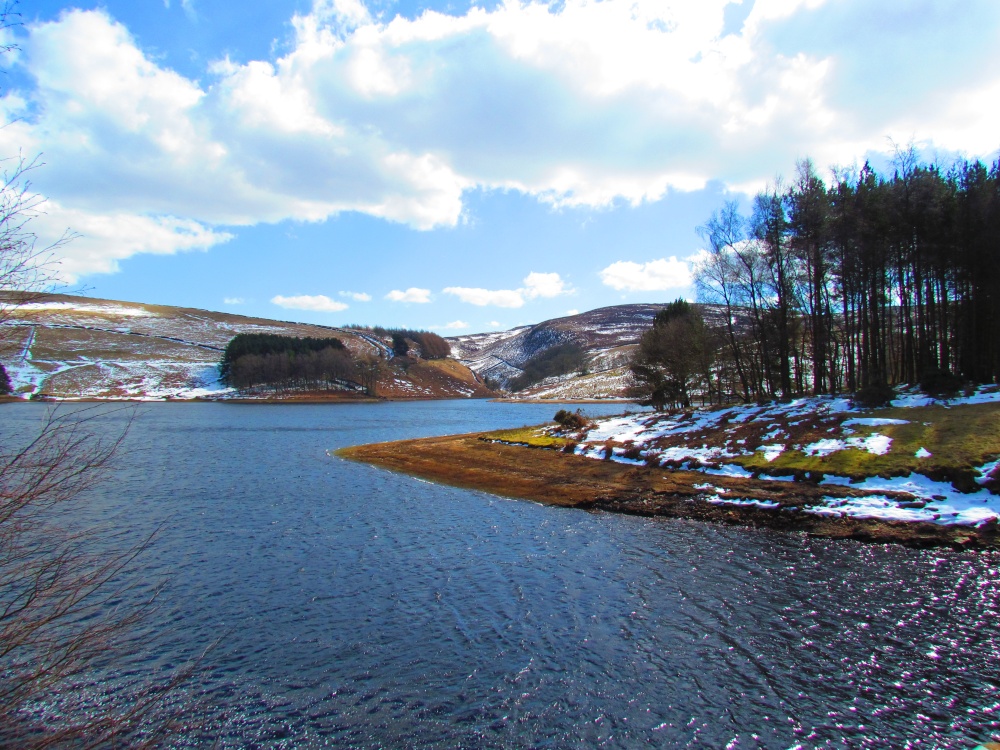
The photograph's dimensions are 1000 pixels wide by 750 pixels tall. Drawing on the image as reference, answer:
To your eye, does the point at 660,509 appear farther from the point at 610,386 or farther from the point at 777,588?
the point at 610,386

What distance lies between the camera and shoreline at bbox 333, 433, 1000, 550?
66.1 ft

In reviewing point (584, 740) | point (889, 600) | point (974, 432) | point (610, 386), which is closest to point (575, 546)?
point (889, 600)

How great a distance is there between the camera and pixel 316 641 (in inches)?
526

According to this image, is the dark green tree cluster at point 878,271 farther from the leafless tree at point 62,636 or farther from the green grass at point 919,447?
→ the leafless tree at point 62,636

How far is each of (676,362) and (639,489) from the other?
25.4 m

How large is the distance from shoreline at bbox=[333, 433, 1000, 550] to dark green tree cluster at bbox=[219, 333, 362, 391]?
383 ft

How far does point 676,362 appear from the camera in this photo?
5150 cm

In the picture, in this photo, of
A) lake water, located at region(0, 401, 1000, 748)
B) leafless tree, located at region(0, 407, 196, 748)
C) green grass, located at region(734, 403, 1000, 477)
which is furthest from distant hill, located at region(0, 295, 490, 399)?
green grass, located at region(734, 403, 1000, 477)

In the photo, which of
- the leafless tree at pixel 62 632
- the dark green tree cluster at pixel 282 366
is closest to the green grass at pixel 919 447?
the leafless tree at pixel 62 632

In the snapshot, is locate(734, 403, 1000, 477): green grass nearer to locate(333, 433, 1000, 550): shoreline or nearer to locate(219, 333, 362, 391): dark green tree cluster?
locate(333, 433, 1000, 550): shoreline

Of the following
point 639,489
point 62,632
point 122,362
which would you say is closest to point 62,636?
point 62,632

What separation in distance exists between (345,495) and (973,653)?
1046 inches

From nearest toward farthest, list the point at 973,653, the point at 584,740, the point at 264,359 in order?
the point at 584,740 → the point at 973,653 → the point at 264,359

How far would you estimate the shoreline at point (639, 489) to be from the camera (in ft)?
66.1
